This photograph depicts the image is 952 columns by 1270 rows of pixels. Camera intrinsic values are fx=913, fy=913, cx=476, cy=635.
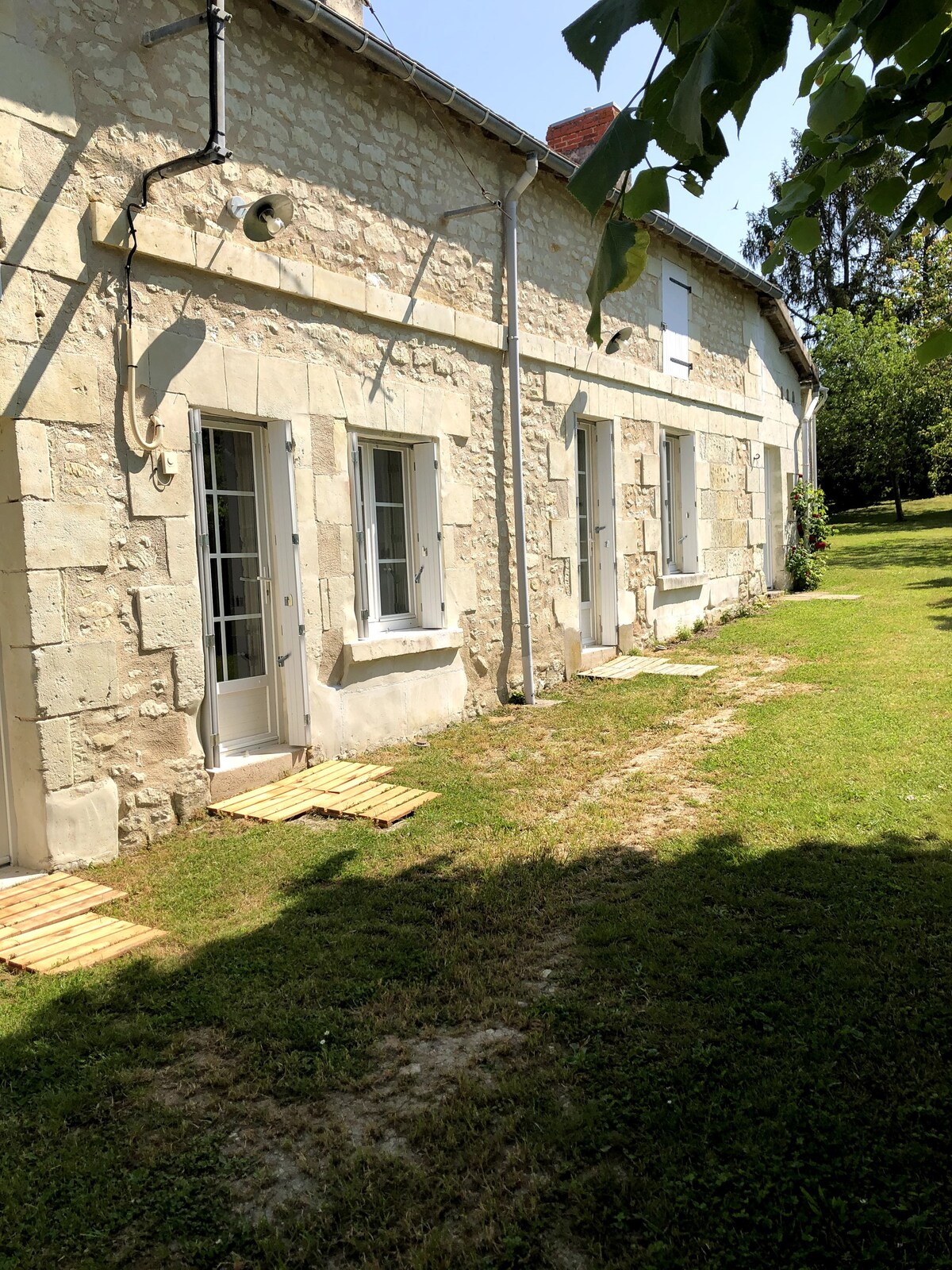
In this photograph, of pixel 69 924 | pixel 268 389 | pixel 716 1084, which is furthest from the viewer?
pixel 268 389

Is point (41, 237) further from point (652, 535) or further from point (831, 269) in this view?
point (831, 269)

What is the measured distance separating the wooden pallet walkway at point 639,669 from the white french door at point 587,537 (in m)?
0.50

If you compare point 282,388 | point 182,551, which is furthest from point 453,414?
point 182,551

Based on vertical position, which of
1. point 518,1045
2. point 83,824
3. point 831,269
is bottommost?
point 518,1045

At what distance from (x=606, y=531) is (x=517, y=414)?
220cm

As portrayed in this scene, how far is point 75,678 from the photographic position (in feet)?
14.3

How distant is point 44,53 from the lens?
424 cm

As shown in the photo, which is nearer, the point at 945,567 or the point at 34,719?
the point at 34,719

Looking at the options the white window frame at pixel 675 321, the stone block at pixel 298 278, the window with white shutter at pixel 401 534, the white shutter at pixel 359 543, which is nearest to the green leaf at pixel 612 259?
the stone block at pixel 298 278

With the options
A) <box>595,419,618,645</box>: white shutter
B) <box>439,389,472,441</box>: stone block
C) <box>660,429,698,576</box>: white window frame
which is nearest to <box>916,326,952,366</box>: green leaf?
<box>439,389,472,441</box>: stone block

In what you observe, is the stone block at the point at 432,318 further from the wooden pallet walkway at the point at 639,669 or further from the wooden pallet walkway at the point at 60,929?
the wooden pallet walkway at the point at 60,929

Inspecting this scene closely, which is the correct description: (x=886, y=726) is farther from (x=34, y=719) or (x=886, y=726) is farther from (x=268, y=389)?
(x=34, y=719)

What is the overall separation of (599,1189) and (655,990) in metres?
0.94

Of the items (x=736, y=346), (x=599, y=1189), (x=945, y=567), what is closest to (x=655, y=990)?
(x=599, y=1189)
